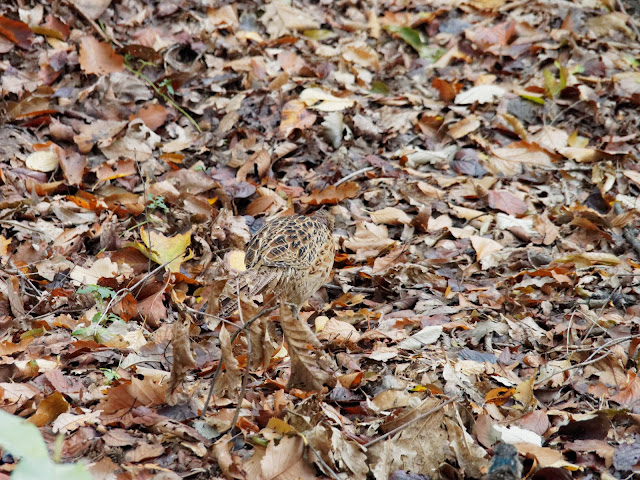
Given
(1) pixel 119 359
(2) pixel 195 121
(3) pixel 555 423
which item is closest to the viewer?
(3) pixel 555 423

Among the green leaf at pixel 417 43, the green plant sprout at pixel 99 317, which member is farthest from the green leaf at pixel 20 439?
the green leaf at pixel 417 43

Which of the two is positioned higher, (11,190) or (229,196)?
(11,190)

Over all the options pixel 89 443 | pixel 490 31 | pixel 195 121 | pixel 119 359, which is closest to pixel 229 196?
pixel 195 121

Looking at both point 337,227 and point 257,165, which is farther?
point 257,165

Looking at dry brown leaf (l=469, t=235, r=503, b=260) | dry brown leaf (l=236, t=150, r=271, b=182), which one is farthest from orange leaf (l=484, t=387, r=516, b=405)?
dry brown leaf (l=236, t=150, r=271, b=182)

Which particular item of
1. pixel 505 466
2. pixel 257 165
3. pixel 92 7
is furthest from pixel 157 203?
pixel 505 466

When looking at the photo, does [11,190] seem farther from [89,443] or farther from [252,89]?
[89,443]

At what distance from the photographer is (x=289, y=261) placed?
16.9ft

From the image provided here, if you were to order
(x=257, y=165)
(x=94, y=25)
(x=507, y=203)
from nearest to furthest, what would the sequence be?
(x=507, y=203) → (x=257, y=165) → (x=94, y=25)

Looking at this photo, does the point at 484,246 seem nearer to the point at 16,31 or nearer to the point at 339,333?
the point at 339,333

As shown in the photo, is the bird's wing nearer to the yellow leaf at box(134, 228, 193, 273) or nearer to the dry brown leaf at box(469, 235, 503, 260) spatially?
the yellow leaf at box(134, 228, 193, 273)

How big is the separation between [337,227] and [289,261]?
1381 millimetres

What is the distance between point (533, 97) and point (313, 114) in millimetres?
2405

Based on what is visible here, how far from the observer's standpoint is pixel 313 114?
23.7 feet
